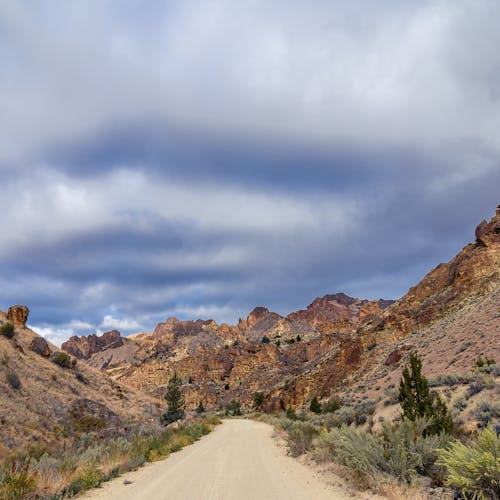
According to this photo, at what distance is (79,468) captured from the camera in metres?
10.5

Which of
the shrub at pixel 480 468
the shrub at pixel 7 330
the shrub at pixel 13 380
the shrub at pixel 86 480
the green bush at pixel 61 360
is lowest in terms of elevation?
the shrub at pixel 86 480

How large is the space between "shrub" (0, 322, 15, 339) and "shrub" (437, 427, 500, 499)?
107 feet

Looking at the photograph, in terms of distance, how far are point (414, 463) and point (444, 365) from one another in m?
24.3

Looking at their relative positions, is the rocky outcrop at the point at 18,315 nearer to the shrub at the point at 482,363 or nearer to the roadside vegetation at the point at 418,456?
the roadside vegetation at the point at 418,456

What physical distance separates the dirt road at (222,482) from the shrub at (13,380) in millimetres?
14972

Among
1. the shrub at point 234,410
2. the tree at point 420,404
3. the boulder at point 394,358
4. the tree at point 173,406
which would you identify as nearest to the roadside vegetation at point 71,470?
the tree at point 420,404

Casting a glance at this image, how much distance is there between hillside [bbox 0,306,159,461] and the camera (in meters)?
19.9

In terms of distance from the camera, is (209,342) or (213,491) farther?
(209,342)

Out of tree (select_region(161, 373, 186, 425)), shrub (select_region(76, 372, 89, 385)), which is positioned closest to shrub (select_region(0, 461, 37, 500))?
shrub (select_region(76, 372, 89, 385))

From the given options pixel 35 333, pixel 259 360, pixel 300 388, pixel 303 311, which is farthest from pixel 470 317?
pixel 303 311

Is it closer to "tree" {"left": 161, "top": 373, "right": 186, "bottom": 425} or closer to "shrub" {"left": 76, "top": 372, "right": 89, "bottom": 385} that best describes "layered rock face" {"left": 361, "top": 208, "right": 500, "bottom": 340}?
"tree" {"left": 161, "top": 373, "right": 186, "bottom": 425}

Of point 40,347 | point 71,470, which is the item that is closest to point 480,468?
point 71,470

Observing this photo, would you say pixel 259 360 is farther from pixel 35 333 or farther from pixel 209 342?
pixel 35 333

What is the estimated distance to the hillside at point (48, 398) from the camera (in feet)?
65.4
